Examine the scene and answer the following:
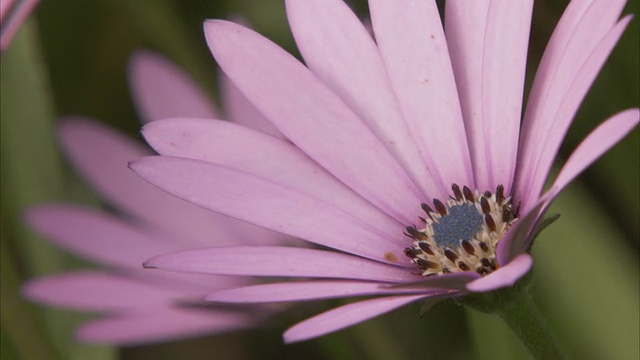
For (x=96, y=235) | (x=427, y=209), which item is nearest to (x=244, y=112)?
(x=96, y=235)

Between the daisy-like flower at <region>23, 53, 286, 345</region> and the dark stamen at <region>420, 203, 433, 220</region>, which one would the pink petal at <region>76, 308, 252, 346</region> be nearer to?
the daisy-like flower at <region>23, 53, 286, 345</region>

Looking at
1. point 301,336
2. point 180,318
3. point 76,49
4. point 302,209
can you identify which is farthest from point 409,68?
point 76,49

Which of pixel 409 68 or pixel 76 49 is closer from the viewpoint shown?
pixel 409 68

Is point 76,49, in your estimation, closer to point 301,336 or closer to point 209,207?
point 209,207

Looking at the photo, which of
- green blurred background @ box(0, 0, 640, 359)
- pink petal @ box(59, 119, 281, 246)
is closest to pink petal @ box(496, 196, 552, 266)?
green blurred background @ box(0, 0, 640, 359)

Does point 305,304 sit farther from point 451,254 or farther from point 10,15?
point 10,15

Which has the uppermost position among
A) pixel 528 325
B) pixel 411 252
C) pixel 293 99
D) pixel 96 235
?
pixel 96 235
